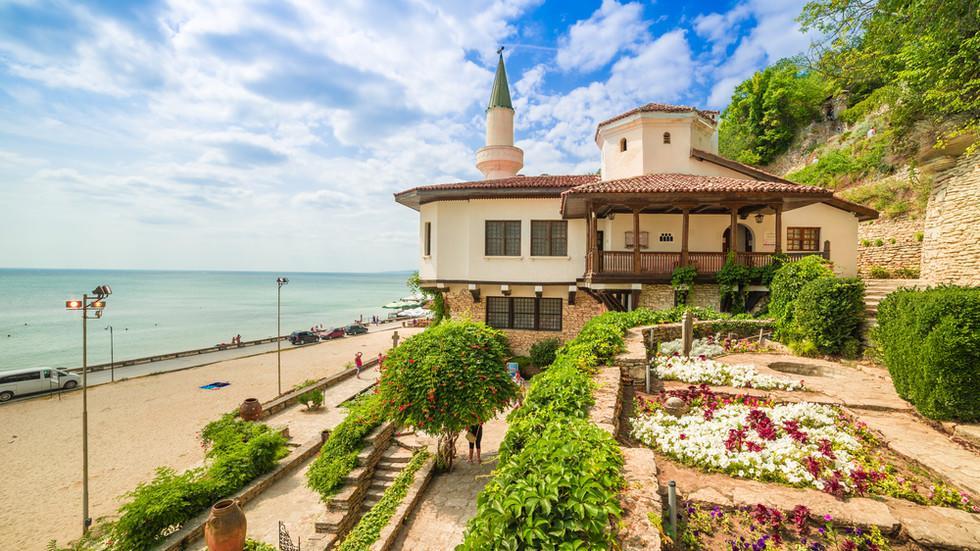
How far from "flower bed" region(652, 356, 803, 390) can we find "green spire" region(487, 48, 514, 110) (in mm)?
19317

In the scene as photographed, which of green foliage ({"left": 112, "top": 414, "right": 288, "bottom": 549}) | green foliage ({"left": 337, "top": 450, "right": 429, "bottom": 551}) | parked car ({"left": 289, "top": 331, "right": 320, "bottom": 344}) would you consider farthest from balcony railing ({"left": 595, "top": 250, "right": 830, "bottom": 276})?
parked car ({"left": 289, "top": 331, "right": 320, "bottom": 344})

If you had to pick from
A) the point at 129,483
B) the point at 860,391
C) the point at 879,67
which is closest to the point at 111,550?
the point at 129,483

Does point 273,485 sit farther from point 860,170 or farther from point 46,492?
point 860,170

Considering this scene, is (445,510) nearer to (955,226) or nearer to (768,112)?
(955,226)

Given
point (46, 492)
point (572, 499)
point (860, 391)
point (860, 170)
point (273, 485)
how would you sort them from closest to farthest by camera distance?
point (572, 499) → point (860, 391) → point (273, 485) → point (46, 492) → point (860, 170)

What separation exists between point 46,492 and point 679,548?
778 inches

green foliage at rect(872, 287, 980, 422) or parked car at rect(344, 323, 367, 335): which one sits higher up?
green foliage at rect(872, 287, 980, 422)

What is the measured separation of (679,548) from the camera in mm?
3186

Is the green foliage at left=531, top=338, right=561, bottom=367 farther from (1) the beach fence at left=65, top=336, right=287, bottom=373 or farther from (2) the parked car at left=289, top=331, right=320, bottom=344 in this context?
(2) the parked car at left=289, top=331, right=320, bottom=344

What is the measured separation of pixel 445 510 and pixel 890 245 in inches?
901

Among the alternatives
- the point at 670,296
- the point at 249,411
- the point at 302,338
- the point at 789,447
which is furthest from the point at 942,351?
the point at 302,338

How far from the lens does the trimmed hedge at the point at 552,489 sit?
2.57m

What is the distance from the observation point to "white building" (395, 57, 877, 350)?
14.0 metres

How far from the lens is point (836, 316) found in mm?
8977
